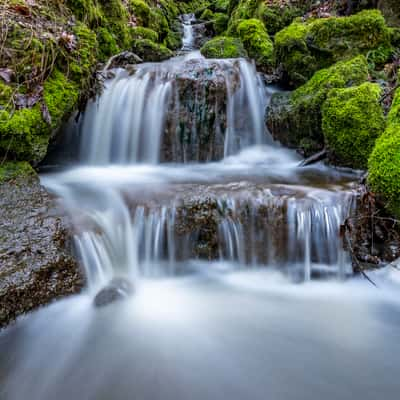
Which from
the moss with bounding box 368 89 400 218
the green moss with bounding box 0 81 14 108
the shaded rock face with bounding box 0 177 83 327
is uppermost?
the green moss with bounding box 0 81 14 108

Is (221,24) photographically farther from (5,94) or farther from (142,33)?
(5,94)

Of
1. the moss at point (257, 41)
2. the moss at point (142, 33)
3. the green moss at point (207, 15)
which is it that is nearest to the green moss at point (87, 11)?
the moss at point (142, 33)

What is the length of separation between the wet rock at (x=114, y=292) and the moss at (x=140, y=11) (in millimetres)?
8263

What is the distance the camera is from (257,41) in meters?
7.60

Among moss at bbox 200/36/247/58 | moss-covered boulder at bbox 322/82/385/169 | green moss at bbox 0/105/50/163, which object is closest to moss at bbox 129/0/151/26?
moss at bbox 200/36/247/58

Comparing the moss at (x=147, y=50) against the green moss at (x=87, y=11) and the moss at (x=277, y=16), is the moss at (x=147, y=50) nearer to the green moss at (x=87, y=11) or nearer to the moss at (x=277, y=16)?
the green moss at (x=87, y=11)

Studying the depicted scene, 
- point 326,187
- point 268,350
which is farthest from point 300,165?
point 268,350

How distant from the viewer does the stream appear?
7.75ft

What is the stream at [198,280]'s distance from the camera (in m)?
2.36

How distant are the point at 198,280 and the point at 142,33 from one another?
24.9 feet

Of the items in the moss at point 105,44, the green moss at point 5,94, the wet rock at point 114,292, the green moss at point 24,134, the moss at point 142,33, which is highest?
the moss at point 142,33

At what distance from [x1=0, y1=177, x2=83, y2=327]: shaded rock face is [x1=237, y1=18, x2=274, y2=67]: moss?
558 cm

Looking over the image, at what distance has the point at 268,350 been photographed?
261 centimetres

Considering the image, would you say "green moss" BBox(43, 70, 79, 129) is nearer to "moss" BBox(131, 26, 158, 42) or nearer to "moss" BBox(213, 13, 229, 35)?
"moss" BBox(131, 26, 158, 42)
